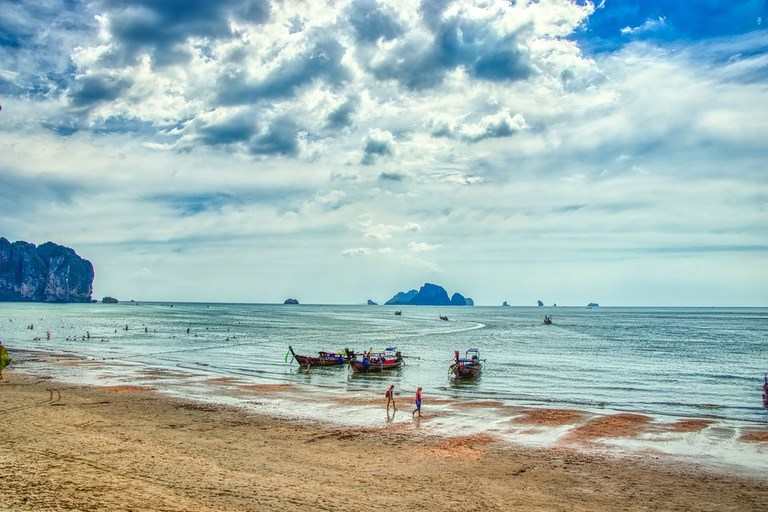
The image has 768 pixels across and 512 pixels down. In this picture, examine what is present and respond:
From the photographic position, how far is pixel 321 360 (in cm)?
6147

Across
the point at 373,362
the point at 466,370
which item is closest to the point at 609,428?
the point at 466,370

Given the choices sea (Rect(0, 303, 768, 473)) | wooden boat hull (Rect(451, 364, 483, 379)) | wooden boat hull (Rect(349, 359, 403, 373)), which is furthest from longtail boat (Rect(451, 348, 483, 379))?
wooden boat hull (Rect(349, 359, 403, 373))

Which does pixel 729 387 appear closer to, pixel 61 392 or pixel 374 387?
pixel 374 387

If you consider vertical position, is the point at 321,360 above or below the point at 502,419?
below

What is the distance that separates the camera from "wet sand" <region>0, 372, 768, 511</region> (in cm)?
1662

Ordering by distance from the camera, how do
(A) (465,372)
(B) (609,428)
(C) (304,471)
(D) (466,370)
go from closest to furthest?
(C) (304,471)
(B) (609,428)
(A) (465,372)
(D) (466,370)

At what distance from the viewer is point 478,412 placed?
35125 millimetres

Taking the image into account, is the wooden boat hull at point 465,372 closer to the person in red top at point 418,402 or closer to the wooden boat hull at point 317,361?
the wooden boat hull at point 317,361

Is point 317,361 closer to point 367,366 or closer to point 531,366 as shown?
point 367,366

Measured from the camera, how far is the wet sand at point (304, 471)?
1662 centimetres

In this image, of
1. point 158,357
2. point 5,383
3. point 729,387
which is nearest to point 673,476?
point 729,387

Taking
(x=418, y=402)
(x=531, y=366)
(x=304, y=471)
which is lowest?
(x=531, y=366)

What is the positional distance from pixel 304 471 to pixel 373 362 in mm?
38071

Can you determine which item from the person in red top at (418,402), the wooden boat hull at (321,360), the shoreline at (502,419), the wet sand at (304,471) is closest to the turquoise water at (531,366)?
the wooden boat hull at (321,360)
